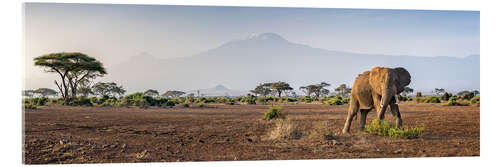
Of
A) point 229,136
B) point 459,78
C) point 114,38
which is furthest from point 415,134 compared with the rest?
point 114,38

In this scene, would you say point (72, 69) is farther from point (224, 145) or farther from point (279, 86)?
point (279, 86)

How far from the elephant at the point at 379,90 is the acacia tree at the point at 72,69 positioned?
58.6 ft

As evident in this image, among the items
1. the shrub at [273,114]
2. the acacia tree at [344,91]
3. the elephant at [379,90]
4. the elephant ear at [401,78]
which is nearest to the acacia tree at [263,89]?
the acacia tree at [344,91]

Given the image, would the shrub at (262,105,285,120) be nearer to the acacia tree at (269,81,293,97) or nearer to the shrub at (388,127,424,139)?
the shrub at (388,127,424,139)

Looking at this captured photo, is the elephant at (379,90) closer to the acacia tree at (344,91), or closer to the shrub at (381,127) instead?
the shrub at (381,127)

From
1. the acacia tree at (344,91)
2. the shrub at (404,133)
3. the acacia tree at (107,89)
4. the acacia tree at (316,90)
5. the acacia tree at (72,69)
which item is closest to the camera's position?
the shrub at (404,133)

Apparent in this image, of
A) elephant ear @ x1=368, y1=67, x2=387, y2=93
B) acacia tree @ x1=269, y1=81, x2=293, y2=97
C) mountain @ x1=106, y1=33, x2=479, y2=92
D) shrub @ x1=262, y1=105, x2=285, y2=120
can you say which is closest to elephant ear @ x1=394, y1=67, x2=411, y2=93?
elephant ear @ x1=368, y1=67, x2=387, y2=93

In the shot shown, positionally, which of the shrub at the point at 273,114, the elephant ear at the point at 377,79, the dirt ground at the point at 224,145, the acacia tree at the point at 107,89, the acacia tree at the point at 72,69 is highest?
the acacia tree at the point at 72,69

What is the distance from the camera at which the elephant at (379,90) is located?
340 inches

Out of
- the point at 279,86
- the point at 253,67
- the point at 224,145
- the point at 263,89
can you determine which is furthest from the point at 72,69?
the point at 279,86

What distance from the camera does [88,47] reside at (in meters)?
13.6

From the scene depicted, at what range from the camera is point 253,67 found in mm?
25703

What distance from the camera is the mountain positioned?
813 inches
